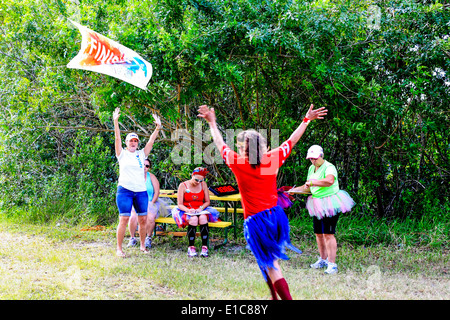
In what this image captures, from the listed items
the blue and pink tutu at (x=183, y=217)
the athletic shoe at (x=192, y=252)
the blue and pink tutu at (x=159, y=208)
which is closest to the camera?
the athletic shoe at (x=192, y=252)

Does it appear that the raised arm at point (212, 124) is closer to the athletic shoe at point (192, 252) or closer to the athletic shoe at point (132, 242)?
the athletic shoe at point (192, 252)

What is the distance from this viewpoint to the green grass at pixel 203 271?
4543mm

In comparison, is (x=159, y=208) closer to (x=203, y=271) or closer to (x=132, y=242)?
(x=132, y=242)

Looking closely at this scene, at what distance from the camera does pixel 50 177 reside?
9.42 m

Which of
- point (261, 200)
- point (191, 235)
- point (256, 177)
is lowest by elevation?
point (191, 235)

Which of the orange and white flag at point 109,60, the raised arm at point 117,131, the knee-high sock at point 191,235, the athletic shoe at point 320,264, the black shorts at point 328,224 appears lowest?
the athletic shoe at point 320,264

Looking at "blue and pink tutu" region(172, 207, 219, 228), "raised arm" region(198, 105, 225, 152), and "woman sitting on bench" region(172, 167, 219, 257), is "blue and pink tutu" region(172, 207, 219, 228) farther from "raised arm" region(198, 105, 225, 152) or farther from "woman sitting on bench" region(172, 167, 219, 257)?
"raised arm" region(198, 105, 225, 152)

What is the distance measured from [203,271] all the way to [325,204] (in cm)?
179

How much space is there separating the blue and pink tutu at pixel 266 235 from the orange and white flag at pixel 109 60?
7.93ft

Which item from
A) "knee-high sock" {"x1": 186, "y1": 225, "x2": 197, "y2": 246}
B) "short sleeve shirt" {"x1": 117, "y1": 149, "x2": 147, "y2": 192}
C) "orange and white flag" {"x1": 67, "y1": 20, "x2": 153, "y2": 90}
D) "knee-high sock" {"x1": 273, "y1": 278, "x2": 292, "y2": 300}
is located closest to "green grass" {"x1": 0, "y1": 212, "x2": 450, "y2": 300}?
"knee-high sock" {"x1": 186, "y1": 225, "x2": 197, "y2": 246}

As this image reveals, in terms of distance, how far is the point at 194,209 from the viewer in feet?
21.3

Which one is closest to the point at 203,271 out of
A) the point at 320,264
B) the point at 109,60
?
the point at 320,264

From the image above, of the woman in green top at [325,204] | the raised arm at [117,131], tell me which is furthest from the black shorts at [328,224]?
the raised arm at [117,131]

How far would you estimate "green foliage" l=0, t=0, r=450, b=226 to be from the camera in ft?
18.7
